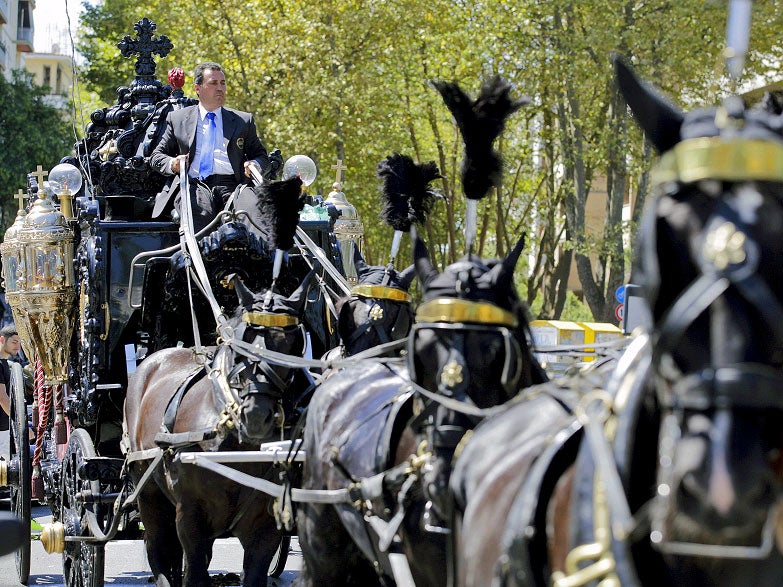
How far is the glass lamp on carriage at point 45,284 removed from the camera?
9531 mm

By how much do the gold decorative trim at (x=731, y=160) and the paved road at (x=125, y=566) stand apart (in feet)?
23.9

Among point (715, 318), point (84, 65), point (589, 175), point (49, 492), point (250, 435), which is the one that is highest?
point (84, 65)

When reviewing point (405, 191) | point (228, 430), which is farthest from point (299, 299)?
point (405, 191)

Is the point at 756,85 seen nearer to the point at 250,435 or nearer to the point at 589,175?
the point at 589,175

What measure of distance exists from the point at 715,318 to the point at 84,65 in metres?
31.9

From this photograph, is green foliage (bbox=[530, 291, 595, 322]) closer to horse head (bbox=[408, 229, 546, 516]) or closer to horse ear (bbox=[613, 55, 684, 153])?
horse head (bbox=[408, 229, 546, 516])

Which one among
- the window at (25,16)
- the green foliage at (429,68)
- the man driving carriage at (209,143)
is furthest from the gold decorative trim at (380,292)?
A: the window at (25,16)

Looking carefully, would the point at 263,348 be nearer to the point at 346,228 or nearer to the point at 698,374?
the point at 346,228

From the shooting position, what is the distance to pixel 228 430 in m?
7.35

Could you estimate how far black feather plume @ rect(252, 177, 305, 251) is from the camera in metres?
7.62

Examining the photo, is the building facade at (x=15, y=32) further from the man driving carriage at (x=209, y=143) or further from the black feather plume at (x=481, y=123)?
the black feather plume at (x=481, y=123)

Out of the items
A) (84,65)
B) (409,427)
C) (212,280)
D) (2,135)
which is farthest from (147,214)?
(2,135)

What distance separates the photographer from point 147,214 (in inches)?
386

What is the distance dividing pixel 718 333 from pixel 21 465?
776 cm
